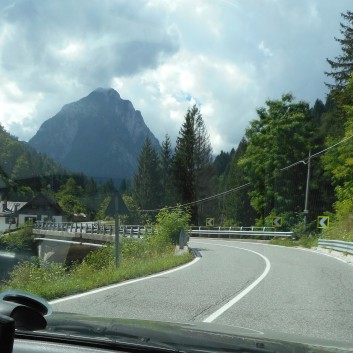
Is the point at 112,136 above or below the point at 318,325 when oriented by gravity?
above

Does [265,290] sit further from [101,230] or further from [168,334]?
[101,230]

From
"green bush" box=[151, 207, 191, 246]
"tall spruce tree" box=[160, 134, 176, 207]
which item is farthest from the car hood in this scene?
"tall spruce tree" box=[160, 134, 176, 207]

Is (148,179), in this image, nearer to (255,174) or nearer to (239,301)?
(255,174)

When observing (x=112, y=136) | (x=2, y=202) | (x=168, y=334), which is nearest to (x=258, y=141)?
(x=112, y=136)

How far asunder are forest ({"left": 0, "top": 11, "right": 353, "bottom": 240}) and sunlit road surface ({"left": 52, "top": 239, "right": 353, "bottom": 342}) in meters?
5.69

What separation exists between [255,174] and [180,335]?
5750 cm

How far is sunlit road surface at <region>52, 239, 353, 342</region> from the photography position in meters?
7.47

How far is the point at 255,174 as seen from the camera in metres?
59.8

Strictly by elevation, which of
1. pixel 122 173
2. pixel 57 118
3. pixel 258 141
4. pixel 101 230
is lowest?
pixel 101 230

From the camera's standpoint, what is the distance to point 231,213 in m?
88.3

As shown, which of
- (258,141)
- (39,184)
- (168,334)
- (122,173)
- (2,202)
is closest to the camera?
(168,334)

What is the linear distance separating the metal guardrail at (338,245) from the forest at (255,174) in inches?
61.5

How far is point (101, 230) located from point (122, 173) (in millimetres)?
21796

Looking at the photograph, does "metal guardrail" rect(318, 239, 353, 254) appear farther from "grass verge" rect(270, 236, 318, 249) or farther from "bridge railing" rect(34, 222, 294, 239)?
"bridge railing" rect(34, 222, 294, 239)
